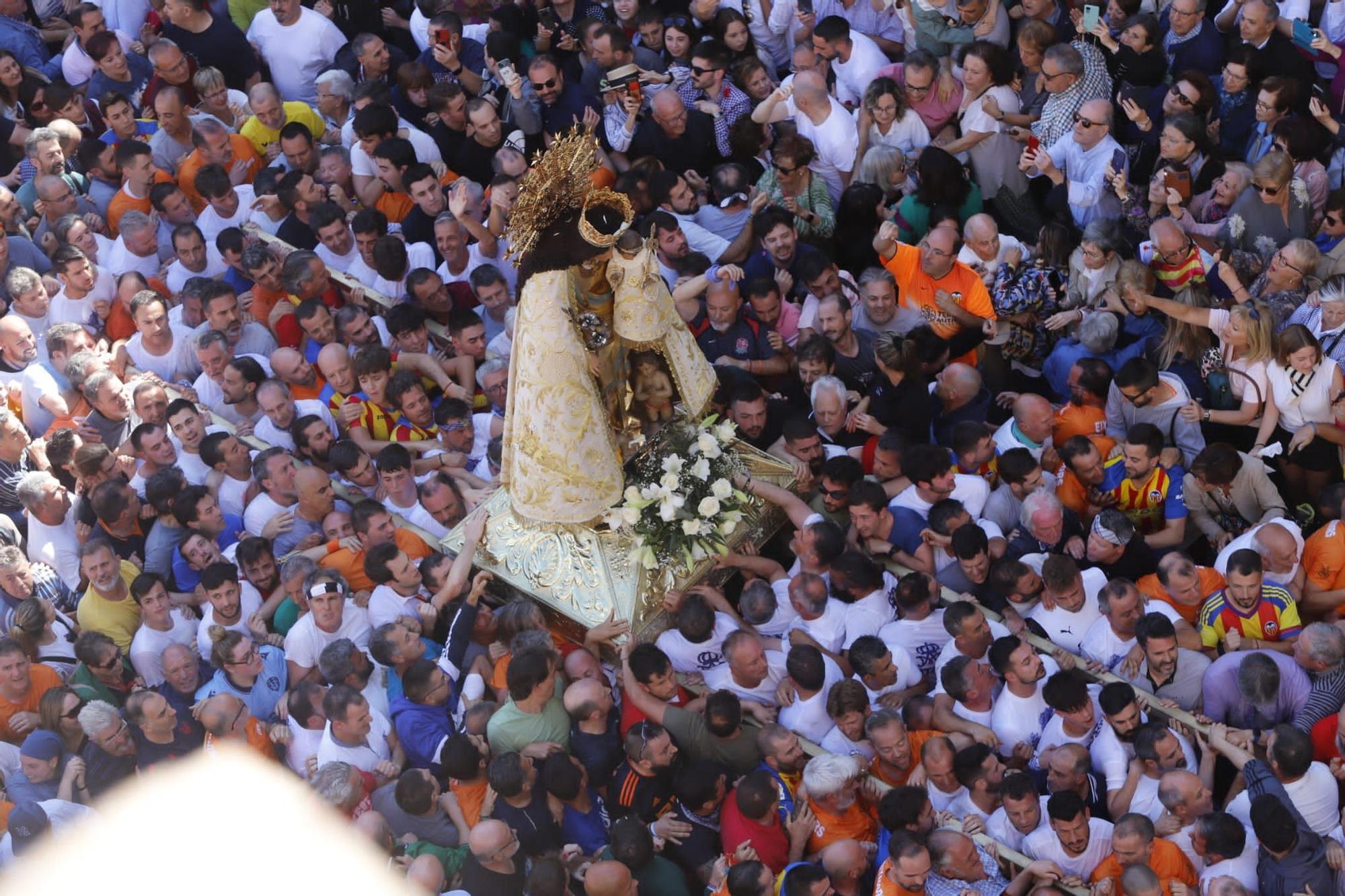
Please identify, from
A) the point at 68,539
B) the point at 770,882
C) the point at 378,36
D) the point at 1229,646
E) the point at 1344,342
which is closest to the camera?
the point at 770,882

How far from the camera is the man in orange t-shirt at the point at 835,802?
7.55m

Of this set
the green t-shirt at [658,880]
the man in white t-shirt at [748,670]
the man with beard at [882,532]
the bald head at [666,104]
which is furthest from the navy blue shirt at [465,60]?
the green t-shirt at [658,880]

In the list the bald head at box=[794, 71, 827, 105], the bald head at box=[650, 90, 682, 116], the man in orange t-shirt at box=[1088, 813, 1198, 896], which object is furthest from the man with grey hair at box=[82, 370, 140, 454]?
the man in orange t-shirt at box=[1088, 813, 1198, 896]

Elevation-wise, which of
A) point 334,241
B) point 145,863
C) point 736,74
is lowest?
point 145,863

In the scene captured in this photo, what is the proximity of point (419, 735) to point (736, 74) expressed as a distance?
500 cm

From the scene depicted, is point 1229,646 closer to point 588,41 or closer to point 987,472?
point 987,472

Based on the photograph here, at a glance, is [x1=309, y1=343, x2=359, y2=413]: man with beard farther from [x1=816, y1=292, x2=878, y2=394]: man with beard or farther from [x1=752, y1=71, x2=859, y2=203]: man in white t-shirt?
[x1=752, y1=71, x2=859, y2=203]: man in white t-shirt

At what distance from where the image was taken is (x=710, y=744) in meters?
8.02

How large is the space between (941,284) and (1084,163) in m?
1.16

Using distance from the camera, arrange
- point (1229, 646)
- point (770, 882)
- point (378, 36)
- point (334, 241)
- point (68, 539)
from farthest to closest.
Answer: point (378, 36) < point (334, 241) < point (68, 539) < point (1229, 646) < point (770, 882)

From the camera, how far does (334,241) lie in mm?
10805

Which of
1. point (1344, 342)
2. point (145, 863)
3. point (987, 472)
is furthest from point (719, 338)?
point (145, 863)

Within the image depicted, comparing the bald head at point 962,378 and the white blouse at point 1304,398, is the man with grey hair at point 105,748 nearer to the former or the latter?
the bald head at point 962,378

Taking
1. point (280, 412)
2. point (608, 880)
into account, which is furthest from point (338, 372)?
point (608, 880)
